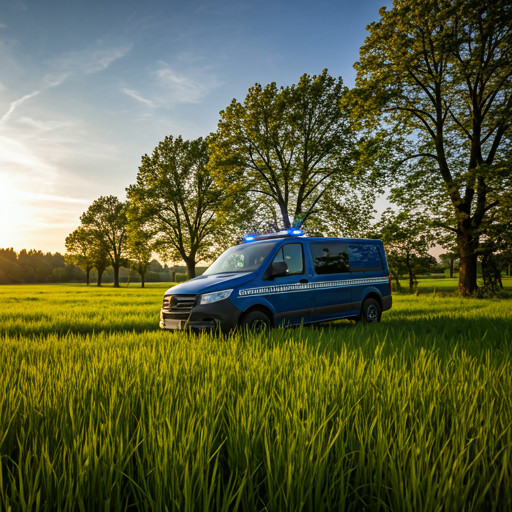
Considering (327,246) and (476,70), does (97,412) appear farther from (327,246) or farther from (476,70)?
(476,70)

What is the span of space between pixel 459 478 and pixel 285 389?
4.58ft

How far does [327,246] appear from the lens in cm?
862

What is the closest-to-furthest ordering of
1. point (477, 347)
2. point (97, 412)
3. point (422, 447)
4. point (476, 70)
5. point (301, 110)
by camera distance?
point (422, 447) < point (97, 412) < point (477, 347) < point (476, 70) < point (301, 110)

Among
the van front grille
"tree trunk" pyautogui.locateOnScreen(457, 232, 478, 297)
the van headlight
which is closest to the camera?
the van headlight

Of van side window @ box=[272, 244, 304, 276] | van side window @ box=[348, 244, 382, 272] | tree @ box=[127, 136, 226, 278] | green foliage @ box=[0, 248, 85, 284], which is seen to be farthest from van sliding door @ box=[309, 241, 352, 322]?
green foliage @ box=[0, 248, 85, 284]

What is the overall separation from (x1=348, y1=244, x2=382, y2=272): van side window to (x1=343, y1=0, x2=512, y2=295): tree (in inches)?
379

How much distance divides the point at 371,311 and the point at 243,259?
4.22 metres

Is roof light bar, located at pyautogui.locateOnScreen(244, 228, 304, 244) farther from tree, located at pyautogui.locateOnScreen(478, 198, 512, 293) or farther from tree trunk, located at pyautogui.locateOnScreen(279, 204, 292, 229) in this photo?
tree trunk, located at pyautogui.locateOnScreen(279, 204, 292, 229)

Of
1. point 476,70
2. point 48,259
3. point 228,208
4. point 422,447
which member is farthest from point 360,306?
point 48,259

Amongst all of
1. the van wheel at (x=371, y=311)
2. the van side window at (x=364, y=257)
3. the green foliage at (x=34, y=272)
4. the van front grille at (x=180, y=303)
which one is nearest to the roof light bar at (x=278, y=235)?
the van side window at (x=364, y=257)

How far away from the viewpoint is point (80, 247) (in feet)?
Answer: 179

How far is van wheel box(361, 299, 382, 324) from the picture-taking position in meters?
9.40

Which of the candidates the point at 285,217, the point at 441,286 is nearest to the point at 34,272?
the point at 285,217

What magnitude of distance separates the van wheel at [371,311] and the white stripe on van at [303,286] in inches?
23.0
